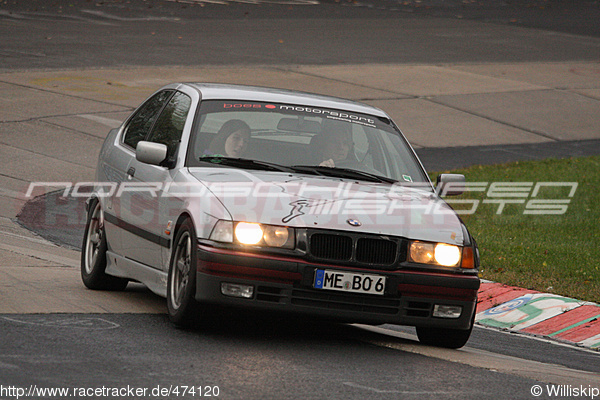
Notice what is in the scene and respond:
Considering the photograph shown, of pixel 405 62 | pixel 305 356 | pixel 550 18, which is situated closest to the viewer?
pixel 305 356

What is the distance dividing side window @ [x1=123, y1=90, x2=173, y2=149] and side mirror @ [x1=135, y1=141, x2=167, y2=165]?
3.12ft

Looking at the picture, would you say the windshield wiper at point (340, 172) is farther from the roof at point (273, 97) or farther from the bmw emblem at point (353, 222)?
the bmw emblem at point (353, 222)

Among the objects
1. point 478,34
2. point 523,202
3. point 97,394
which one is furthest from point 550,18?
point 97,394

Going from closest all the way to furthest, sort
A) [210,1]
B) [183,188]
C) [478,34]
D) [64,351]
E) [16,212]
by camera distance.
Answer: [64,351] < [183,188] < [16,212] < [478,34] < [210,1]

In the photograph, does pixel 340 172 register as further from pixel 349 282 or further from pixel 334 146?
pixel 349 282

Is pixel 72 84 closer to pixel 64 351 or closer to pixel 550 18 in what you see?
pixel 64 351

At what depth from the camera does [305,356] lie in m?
6.48

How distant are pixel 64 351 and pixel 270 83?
57.5 ft

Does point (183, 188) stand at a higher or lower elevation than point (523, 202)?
higher

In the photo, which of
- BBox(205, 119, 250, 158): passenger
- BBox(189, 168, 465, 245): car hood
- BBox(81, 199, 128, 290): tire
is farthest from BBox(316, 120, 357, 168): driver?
BBox(81, 199, 128, 290): tire

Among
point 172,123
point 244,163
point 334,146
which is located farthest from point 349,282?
point 172,123

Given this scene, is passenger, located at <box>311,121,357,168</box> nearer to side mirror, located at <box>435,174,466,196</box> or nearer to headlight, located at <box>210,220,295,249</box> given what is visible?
side mirror, located at <box>435,174,466,196</box>

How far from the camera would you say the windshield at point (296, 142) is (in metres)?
7.65

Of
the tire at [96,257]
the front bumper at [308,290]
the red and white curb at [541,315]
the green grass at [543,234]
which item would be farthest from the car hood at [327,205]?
the green grass at [543,234]
